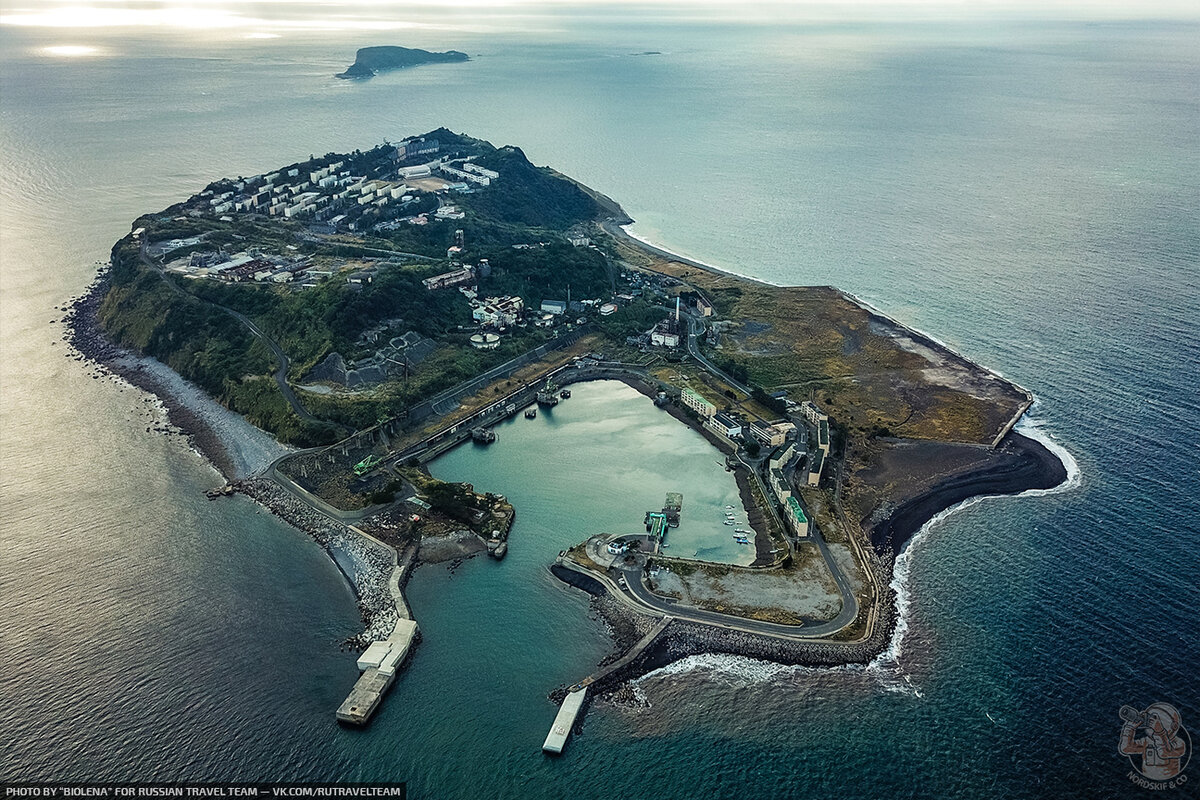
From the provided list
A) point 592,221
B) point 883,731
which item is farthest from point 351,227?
point 883,731

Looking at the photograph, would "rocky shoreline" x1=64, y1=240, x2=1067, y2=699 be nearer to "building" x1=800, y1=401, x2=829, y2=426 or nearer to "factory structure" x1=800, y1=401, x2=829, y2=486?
"factory structure" x1=800, y1=401, x2=829, y2=486

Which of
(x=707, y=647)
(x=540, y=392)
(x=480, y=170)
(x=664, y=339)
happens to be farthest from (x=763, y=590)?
(x=480, y=170)

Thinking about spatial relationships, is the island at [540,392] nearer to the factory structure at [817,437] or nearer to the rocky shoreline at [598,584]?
the rocky shoreline at [598,584]

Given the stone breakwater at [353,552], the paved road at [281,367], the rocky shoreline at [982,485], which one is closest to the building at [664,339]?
the rocky shoreline at [982,485]

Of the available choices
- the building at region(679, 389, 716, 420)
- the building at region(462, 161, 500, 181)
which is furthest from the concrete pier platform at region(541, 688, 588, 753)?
the building at region(462, 161, 500, 181)

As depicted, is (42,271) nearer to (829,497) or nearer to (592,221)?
(592,221)
